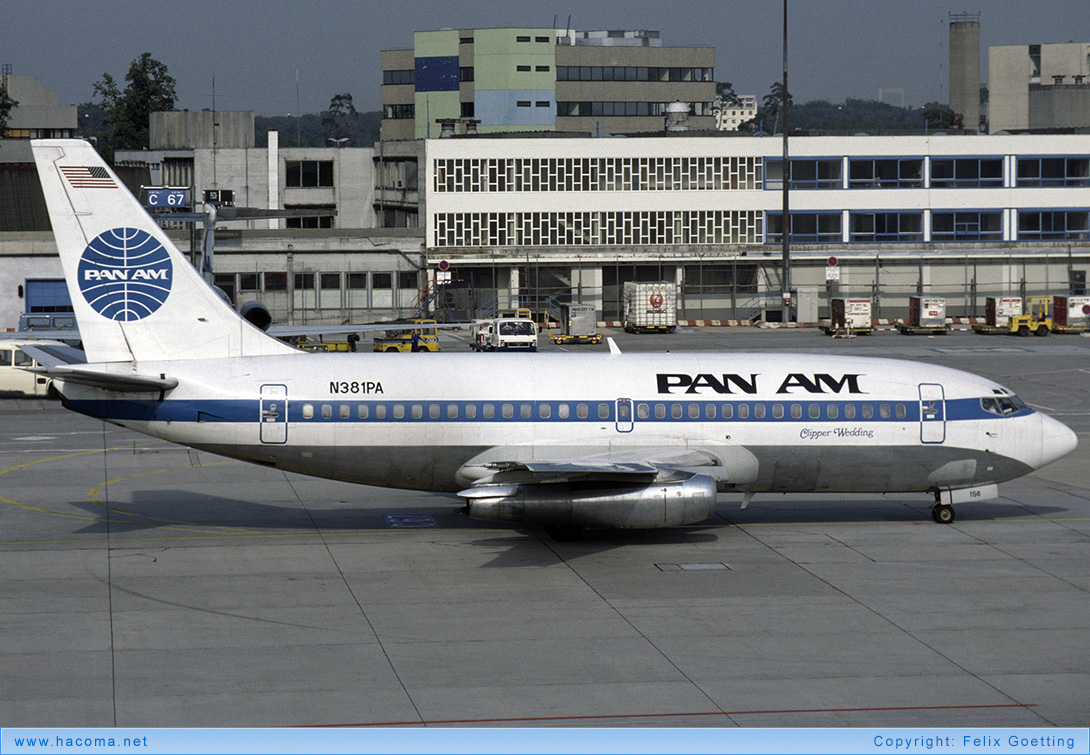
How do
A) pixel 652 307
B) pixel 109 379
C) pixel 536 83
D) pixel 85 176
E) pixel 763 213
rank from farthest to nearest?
pixel 536 83 < pixel 763 213 < pixel 652 307 < pixel 85 176 < pixel 109 379

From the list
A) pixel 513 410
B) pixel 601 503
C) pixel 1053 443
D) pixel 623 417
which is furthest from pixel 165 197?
pixel 1053 443

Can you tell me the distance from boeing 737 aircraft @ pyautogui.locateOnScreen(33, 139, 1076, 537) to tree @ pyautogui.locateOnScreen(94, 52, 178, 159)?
480 ft

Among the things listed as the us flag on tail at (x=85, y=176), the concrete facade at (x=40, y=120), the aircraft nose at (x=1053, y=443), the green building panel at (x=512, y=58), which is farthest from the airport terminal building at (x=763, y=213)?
the concrete facade at (x=40, y=120)

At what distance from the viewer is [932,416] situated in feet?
98.3

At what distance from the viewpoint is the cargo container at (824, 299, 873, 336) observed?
3408 inches

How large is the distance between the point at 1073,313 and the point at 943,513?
6337cm

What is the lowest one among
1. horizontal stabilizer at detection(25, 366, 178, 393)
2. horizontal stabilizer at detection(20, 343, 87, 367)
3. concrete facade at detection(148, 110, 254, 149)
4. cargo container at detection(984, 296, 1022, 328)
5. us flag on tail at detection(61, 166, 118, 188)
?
horizontal stabilizer at detection(25, 366, 178, 393)

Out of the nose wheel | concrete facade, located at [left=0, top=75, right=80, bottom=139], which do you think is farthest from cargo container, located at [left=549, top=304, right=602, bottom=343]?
concrete facade, located at [left=0, top=75, right=80, bottom=139]

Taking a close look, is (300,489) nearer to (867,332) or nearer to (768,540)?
(768,540)

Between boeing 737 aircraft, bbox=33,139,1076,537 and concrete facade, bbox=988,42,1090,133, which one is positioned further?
concrete facade, bbox=988,42,1090,133

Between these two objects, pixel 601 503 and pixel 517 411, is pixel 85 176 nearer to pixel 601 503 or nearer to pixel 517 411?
pixel 517 411

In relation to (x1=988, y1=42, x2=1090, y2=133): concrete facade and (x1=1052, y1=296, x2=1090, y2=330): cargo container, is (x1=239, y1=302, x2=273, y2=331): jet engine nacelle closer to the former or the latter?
(x1=1052, y1=296, x2=1090, y2=330): cargo container

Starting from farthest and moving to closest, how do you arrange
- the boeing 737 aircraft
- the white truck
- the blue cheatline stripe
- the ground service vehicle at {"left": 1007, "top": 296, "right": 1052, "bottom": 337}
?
1. the ground service vehicle at {"left": 1007, "top": 296, "right": 1052, "bottom": 337}
2. the white truck
3. the blue cheatline stripe
4. the boeing 737 aircraft

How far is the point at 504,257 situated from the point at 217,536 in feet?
235
